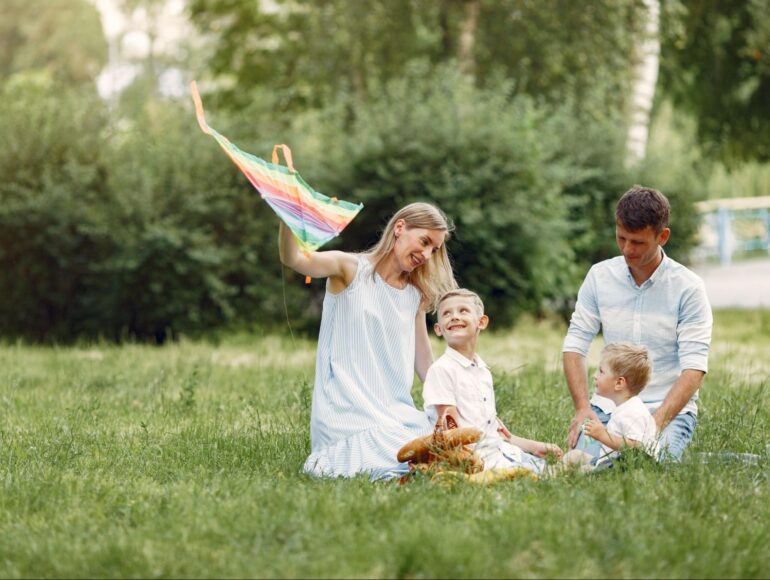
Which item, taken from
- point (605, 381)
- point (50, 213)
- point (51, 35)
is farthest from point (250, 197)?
point (51, 35)

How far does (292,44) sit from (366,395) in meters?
18.2

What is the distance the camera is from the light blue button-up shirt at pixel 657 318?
5465 mm

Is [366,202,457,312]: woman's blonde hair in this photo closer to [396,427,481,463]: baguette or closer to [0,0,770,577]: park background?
[396,427,481,463]: baguette

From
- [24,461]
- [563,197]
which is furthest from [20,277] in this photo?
[24,461]

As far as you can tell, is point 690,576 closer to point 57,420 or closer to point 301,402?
point 301,402

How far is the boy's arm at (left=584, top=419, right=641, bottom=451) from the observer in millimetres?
5156

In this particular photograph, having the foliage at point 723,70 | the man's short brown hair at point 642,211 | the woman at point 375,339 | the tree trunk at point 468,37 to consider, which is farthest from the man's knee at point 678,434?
the foliage at point 723,70

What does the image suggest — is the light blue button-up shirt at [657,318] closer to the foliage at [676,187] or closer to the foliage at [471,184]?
the foliage at [471,184]

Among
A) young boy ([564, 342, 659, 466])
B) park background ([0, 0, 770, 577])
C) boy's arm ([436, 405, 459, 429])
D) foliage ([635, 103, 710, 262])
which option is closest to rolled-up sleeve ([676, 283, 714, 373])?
young boy ([564, 342, 659, 466])

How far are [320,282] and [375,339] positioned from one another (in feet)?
27.2

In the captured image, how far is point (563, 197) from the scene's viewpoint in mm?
14578

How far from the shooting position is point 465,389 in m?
5.39

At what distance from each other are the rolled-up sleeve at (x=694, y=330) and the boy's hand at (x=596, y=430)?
1.72 feet

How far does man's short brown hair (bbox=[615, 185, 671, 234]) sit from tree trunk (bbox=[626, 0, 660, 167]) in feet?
43.9
